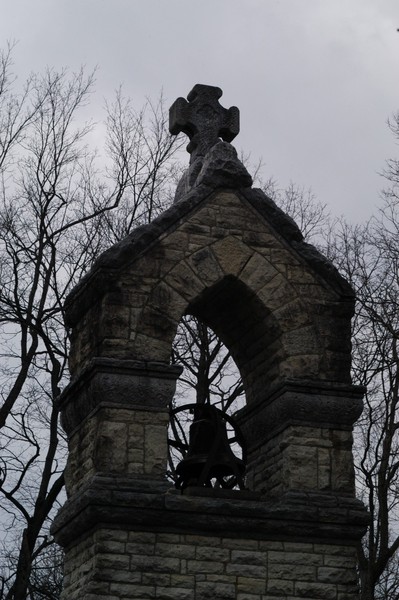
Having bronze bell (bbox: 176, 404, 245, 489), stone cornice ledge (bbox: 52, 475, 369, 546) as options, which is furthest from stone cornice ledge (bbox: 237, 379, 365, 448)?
stone cornice ledge (bbox: 52, 475, 369, 546)

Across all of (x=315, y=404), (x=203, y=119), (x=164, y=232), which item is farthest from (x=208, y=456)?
(x=203, y=119)

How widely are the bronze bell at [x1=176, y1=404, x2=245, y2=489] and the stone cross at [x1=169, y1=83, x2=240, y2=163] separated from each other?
2.47 meters

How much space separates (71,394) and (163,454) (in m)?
1.17

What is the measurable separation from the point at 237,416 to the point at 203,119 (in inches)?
108

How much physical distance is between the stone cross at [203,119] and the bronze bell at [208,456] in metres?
2.47

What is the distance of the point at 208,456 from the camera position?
Answer: 10.5 meters

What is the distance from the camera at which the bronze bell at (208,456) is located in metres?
10.5

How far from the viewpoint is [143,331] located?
10.1m

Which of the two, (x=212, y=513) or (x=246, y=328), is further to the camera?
(x=246, y=328)

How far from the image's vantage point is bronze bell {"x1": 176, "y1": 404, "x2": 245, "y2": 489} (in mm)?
10492

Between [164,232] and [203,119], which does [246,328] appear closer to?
[164,232]

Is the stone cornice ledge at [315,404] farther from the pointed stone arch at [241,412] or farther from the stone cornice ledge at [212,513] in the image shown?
the stone cornice ledge at [212,513]

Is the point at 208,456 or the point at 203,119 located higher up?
the point at 203,119

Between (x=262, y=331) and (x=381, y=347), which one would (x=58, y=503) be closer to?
(x=381, y=347)
